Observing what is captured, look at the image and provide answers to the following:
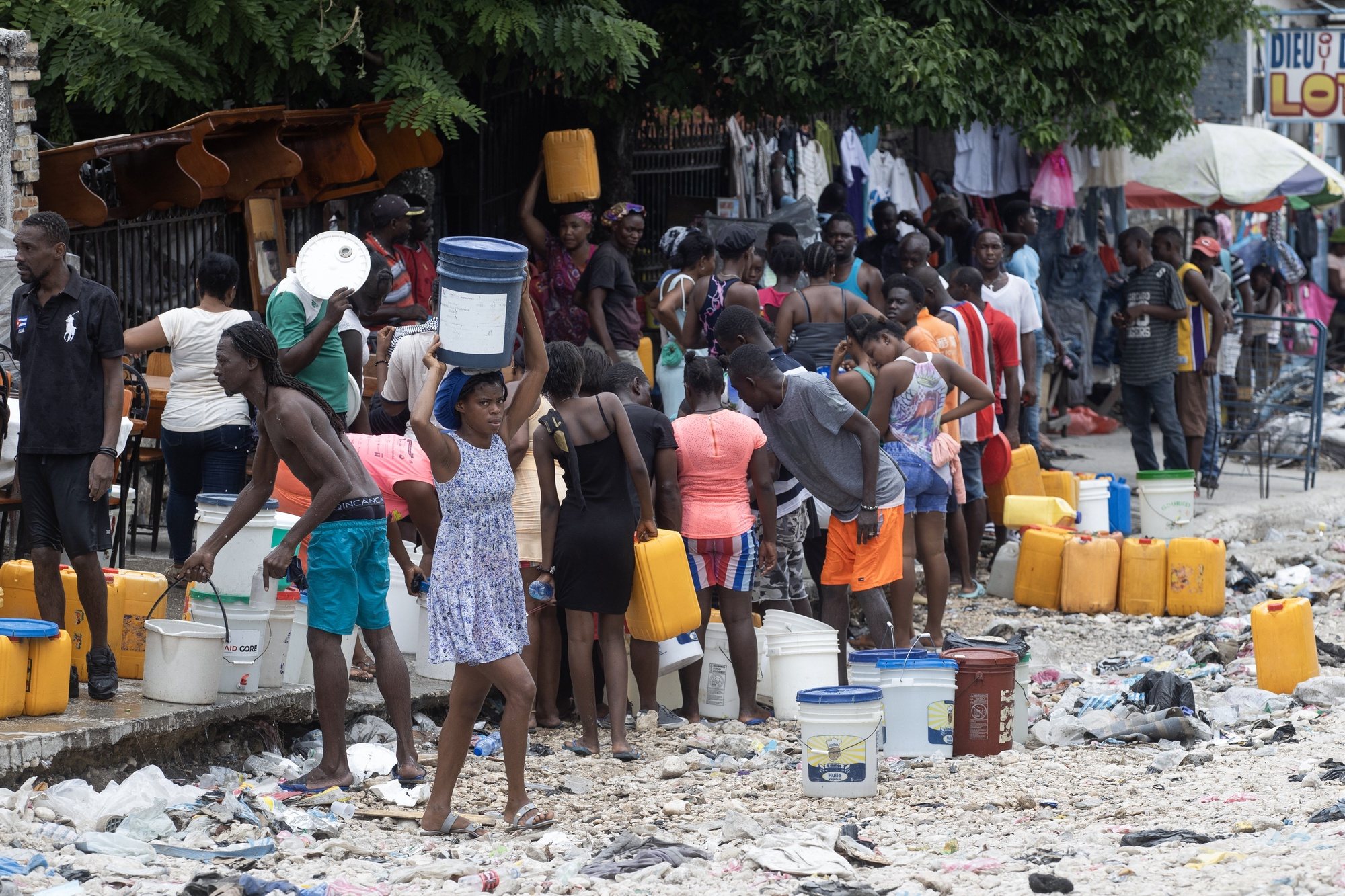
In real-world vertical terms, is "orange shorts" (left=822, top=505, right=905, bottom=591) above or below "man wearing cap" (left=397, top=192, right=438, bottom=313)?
below

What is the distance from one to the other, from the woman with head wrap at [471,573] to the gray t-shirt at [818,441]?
2.55 metres

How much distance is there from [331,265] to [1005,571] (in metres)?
5.56

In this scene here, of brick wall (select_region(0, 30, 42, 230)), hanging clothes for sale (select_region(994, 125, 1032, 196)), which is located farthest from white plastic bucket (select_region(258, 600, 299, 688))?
hanging clothes for sale (select_region(994, 125, 1032, 196))

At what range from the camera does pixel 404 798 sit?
A: 6.99 meters

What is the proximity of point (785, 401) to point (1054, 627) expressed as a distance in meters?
3.42

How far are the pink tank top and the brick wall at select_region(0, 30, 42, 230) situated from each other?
277 centimetres

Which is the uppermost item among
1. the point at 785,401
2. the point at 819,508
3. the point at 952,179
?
the point at 952,179

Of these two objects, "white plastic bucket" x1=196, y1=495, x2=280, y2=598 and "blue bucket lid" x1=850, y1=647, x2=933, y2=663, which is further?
"blue bucket lid" x1=850, y1=647, x2=933, y2=663

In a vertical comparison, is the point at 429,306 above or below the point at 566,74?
below

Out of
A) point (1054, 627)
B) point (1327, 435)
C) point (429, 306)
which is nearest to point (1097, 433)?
point (1327, 435)

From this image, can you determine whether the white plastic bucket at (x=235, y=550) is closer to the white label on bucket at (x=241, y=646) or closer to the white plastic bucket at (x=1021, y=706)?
the white label on bucket at (x=241, y=646)

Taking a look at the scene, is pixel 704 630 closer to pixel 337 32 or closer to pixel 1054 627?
pixel 1054 627

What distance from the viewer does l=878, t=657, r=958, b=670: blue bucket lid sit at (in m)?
7.76

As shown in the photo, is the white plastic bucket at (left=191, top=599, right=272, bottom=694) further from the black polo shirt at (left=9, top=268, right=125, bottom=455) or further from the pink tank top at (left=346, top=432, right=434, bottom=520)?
the pink tank top at (left=346, top=432, right=434, bottom=520)
